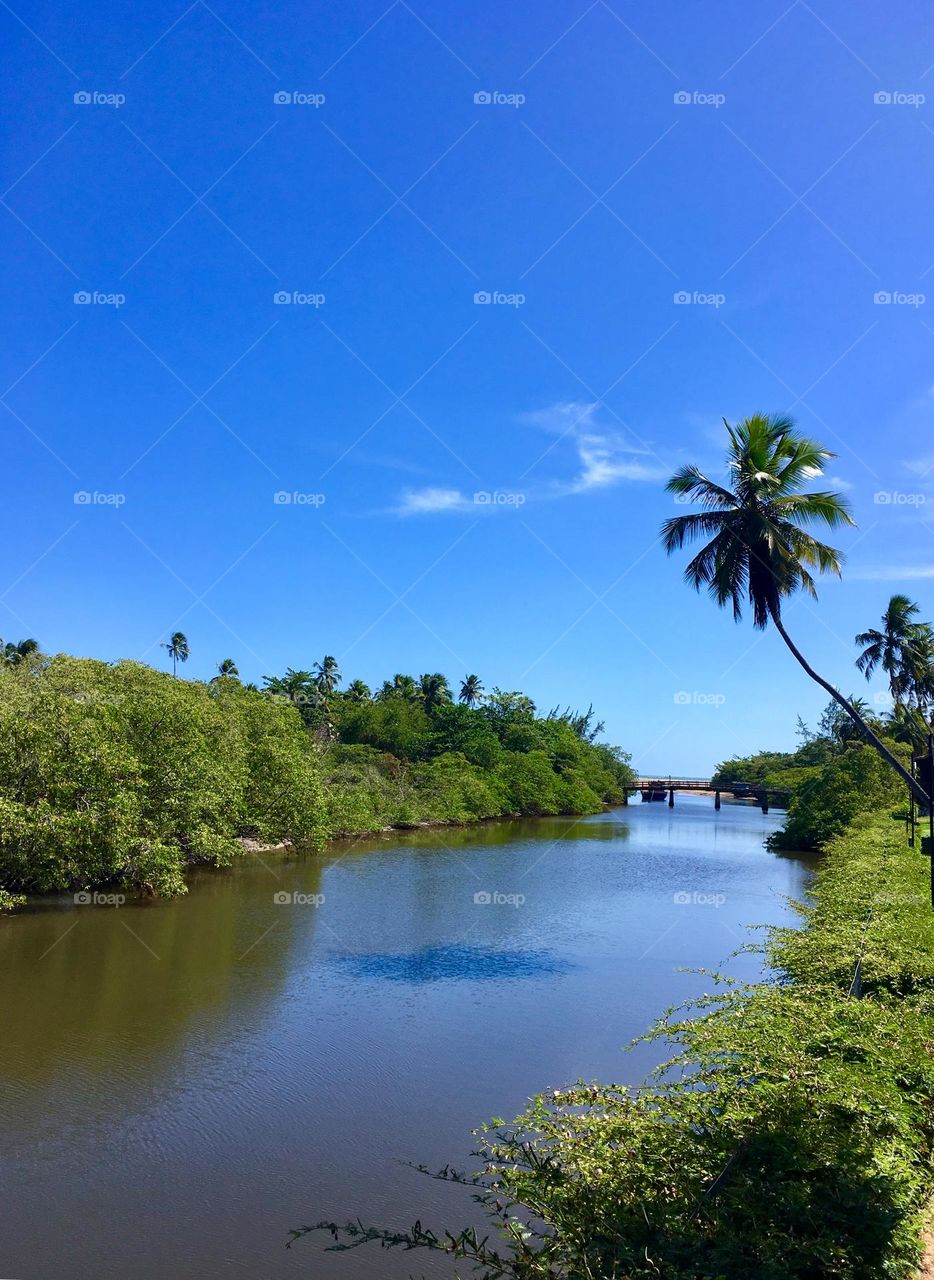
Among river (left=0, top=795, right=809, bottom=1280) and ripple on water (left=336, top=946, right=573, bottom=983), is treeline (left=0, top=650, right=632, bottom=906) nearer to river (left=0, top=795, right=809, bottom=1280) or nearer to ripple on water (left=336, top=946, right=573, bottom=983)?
river (left=0, top=795, right=809, bottom=1280)

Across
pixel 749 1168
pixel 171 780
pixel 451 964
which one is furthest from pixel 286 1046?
pixel 171 780

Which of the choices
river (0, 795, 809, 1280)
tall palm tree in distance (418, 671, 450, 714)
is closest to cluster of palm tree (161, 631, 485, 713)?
tall palm tree in distance (418, 671, 450, 714)

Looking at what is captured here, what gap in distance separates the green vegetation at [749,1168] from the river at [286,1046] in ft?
4.51

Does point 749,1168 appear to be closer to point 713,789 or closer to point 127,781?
point 127,781

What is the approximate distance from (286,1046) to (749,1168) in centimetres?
838

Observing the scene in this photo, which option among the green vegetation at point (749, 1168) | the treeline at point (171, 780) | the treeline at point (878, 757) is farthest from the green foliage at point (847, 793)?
the green vegetation at point (749, 1168)

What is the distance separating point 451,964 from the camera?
1662cm

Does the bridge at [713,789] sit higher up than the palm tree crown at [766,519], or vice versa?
the palm tree crown at [766,519]

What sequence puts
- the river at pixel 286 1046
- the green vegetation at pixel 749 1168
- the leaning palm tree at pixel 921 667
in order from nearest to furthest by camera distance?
the green vegetation at pixel 749 1168
the river at pixel 286 1046
the leaning palm tree at pixel 921 667

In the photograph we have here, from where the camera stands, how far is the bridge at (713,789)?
76812 mm

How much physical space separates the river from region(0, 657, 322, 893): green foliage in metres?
1.40

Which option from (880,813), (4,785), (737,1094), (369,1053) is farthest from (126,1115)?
(880,813)

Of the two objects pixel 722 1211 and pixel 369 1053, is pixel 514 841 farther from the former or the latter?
pixel 722 1211

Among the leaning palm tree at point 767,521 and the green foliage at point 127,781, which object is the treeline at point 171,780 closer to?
the green foliage at point 127,781
